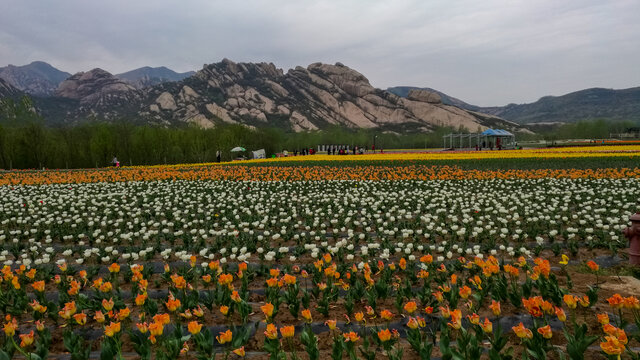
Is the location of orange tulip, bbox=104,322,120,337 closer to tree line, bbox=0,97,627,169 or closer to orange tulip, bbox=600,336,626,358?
orange tulip, bbox=600,336,626,358

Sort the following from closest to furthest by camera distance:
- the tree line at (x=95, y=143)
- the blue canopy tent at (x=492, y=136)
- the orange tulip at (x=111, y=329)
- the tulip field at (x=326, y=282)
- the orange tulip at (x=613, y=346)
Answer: the orange tulip at (x=613, y=346)
the orange tulip at (x=111, y=329)
the tulip field at (x=326, y=282)
the tree line at (x=95, y=143)
the blue canopy tent at (x=492, y=136)

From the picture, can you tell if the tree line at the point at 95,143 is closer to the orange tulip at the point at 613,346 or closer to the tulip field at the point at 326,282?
the tulip field at the point at 326,282

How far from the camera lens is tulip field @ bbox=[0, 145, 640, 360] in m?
3.92

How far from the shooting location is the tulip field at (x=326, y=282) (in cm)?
392

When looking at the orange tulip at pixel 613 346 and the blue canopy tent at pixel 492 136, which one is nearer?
the orange tulip at pixel 613 346

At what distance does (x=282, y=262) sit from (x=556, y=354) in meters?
4.91

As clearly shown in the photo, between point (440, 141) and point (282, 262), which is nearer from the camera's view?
point (282, 262)

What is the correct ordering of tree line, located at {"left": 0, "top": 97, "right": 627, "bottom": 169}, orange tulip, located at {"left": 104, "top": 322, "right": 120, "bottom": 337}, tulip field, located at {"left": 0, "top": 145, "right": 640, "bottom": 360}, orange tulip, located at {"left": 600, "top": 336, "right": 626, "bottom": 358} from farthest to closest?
tree line, located at {"left": 0, "top": 97, "right": 627, "bottom": 169}
tulip field, located at {"left": 0, "top": 145, "right": 640, "bottom": 360}
orange tulip, located at {"left": 104, "top": 322, "right": 120, "bottom": 337}
orange tulip, located at {"left": 600, "top": 336, "right": 626, "bottom": 358}

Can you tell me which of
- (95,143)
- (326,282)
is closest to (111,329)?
(326,282)

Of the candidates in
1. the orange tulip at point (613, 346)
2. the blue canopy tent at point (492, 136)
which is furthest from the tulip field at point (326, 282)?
the blue canopy tent at point (492, 136)

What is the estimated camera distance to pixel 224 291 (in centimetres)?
537

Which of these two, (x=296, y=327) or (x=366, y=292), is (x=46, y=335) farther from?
(x=366, y=292)

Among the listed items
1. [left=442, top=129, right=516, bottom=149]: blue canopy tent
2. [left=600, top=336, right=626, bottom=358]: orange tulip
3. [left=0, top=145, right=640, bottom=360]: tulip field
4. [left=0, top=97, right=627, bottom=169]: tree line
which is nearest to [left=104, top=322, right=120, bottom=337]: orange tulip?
[left=0, top=145, right=640, bottom=360]: tulip field

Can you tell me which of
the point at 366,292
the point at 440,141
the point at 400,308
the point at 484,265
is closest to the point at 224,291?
the point at 366,292
